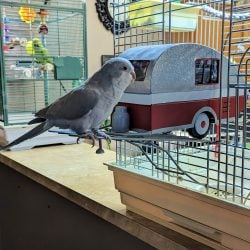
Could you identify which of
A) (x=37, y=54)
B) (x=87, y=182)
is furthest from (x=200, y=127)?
(x=37, y=54)

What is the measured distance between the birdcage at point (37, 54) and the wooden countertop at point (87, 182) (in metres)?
0.23

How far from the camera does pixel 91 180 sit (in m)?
0.84

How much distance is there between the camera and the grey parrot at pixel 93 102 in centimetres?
47

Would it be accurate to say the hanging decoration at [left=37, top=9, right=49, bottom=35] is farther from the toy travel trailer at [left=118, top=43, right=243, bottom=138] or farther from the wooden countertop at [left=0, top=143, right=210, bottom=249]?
the toy travel trailer at [left=118, top=43, right=243, bottom=138]

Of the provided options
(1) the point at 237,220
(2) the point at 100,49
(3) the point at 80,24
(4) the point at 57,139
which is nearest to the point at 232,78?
(1) the point at 237,220

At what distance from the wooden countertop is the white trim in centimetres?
21

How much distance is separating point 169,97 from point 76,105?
13 centimetres

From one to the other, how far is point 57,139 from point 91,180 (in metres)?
0.44

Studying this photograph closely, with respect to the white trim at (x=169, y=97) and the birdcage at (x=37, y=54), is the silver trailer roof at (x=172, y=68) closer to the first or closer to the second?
the white trim at (x=169, y=97)

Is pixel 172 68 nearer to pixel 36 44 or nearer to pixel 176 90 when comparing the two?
pixel 176 90

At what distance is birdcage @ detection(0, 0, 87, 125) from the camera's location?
1.24 meters

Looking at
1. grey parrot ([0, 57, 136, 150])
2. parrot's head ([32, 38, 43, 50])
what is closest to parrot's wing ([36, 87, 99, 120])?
grey parrot ([0, 57, 136, 150])

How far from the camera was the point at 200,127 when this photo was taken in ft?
1.69

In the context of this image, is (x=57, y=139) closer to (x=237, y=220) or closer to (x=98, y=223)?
(x=98, y=223)
